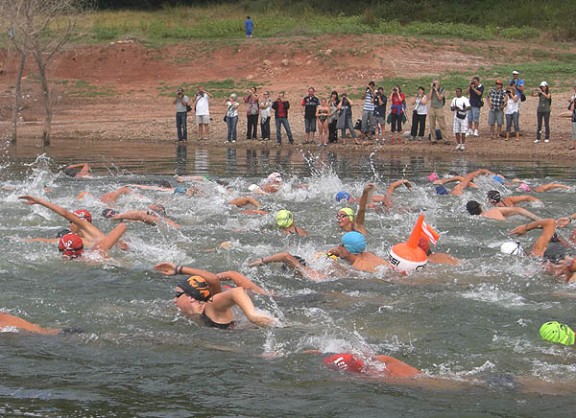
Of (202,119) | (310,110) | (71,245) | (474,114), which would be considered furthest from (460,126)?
(71,245)

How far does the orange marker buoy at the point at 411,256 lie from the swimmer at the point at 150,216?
3.97 meters

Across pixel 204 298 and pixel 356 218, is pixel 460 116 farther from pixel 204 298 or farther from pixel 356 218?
pixel 204 298

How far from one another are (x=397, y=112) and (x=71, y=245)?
53.6 feet

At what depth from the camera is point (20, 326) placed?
9.68m

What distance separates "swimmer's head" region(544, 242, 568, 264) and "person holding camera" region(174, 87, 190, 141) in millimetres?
17281

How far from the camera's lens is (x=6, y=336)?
9.56 meters

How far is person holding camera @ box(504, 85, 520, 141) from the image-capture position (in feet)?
81.5

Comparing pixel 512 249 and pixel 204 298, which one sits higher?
pixel 204 298

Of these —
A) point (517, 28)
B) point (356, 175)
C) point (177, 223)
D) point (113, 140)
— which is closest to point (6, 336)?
point (177, 223)

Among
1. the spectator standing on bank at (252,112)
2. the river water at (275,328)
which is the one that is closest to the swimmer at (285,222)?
the river water at (275,328)

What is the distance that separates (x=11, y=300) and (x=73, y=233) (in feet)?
5.26

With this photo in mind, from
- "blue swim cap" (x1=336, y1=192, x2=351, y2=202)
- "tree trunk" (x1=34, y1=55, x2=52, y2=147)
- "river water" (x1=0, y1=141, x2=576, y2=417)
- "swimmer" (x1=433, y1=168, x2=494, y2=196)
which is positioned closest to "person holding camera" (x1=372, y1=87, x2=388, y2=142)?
"swimmer" (x1=433, y1=168, x2=494, y2=196)

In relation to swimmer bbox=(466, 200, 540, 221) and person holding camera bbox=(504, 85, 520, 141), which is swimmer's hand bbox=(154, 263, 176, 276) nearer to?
swimmer bbox=(466, 200, 540, 221)

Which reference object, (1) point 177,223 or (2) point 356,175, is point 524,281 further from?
(2) point 356,175
